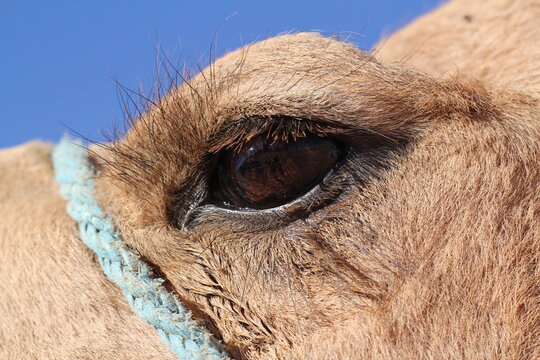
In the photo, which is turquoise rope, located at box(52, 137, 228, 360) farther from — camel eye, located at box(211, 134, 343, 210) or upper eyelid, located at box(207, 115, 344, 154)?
upper eyelid, located at box(207, 115, 344, 154)

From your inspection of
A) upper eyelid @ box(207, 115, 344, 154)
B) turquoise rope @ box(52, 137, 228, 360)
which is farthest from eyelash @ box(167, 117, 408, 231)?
turquoise rope @ box(52, 137, 228, 360)

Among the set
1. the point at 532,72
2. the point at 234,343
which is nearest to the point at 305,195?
the point at 234,343

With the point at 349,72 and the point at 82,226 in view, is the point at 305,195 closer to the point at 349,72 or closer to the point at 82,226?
the point at 349,72

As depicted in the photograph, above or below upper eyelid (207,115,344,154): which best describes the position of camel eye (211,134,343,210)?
below

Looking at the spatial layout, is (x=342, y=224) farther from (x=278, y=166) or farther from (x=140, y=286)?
(x=140, y=286)

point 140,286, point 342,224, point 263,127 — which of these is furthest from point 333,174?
point 140,286
